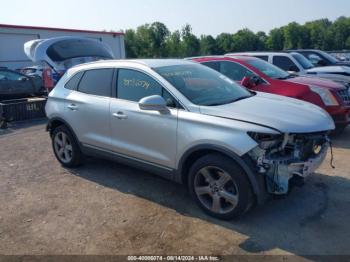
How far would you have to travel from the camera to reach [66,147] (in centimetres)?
582

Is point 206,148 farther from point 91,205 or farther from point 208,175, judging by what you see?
point 91,205

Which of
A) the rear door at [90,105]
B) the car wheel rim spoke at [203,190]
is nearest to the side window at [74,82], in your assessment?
the rear door at [90,105]

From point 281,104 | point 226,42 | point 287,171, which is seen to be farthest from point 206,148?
point 226,42

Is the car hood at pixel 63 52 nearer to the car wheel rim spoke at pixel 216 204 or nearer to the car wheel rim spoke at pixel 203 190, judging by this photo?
the car wheel rim spoke at pixel 203 190

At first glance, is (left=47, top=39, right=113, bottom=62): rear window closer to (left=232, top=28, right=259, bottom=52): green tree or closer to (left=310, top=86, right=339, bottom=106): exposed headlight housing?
(left=310, top=86, right=339, bottom=106): exposed headlight housing

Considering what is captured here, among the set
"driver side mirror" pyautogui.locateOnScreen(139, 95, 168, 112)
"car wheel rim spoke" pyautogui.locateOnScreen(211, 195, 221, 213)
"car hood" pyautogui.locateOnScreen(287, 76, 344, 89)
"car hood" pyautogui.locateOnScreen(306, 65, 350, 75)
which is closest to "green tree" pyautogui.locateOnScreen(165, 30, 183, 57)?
"car hood" pyautogui.locateOnScreen(306, 65, 350, 75)

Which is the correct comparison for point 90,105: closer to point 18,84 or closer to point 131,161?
point 131,161

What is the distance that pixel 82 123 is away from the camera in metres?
5.28

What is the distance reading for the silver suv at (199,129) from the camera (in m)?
3.63

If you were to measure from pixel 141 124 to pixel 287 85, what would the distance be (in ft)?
12.2

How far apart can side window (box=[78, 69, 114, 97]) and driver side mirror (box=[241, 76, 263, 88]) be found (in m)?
3.06

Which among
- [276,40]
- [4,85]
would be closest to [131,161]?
[4,85]

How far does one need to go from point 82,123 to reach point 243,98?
92.4 inches

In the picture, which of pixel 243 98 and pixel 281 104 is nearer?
pixel 281 104
